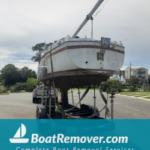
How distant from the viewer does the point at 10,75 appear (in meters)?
63.3

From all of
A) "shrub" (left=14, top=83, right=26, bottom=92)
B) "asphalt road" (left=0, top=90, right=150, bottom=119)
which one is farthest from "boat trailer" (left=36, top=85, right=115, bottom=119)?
"shrub" (left=14, top=83, right=26, bottom=92)

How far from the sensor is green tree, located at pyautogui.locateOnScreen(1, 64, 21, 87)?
62812 millimetres

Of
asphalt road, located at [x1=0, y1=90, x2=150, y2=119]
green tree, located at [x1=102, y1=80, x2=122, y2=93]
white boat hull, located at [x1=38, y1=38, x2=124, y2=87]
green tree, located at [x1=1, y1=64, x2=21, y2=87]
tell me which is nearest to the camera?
white boat hull, located at [x1=38, y1=38, x2=124, y2=87]

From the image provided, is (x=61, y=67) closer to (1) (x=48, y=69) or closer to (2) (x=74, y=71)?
(2) (x=74, y=71)

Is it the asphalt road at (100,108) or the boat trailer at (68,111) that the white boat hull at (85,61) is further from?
the asphalt road at (100,108)

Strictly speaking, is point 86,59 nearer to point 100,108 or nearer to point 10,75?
point 100,108

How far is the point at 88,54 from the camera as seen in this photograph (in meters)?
5.63

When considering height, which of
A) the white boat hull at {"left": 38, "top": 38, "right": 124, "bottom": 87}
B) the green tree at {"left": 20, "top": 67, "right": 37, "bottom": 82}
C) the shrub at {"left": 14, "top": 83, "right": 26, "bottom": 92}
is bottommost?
the shrub at {"left": 14, "top": 83, "right": 26, "bottom": 92}

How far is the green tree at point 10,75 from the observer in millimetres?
62812

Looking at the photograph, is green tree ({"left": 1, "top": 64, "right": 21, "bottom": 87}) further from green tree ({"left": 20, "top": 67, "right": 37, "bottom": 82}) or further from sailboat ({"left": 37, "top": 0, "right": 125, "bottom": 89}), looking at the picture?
sailboat ({"left": 37, "top": 0, "right": 125, "bottom": 89})

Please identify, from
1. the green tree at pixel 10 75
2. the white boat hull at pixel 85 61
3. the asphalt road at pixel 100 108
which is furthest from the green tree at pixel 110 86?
the green tree at pixel 10 75

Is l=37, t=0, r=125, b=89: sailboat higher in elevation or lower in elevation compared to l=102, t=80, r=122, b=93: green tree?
higher

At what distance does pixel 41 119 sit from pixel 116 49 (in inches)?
132

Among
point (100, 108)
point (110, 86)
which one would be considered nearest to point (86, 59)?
point (100, 108)
